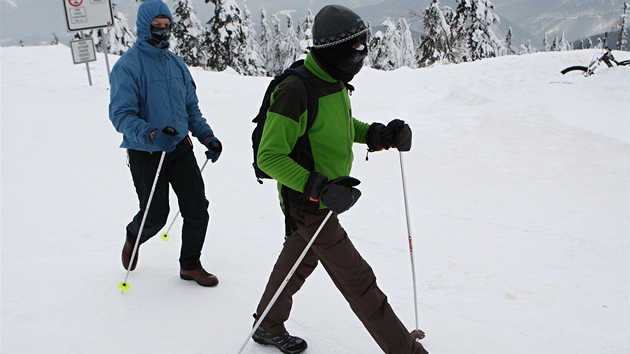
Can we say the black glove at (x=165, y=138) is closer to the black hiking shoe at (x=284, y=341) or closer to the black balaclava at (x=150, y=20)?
the black balaclava at (x=150, y=20)

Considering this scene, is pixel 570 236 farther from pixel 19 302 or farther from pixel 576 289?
pixel 19 302

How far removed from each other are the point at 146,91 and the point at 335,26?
1.67m

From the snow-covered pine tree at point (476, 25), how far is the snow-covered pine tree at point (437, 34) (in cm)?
97

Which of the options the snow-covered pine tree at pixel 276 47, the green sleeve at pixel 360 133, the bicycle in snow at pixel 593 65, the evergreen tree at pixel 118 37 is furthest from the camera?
the snow-covered pine tree at pixel 276 47

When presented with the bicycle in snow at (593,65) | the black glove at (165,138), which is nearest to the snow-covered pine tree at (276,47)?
the bicycle in snow at (593,65)

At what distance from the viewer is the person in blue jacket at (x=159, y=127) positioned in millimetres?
3379

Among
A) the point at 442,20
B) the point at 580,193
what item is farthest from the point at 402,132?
the point at 442,20

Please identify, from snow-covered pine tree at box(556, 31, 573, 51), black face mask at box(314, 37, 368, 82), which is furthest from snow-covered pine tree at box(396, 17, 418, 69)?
black face mask at box(314, 37, 368, 82)

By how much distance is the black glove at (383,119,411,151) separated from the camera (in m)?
3.07

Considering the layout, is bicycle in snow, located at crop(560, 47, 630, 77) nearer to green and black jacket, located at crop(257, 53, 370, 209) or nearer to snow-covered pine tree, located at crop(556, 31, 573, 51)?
green and black jacket, located at crop(257, 53, 370, 209)

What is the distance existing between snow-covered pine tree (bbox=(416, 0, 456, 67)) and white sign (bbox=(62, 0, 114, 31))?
2688cm

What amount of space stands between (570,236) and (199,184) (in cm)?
376

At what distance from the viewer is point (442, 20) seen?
3538 centimetres

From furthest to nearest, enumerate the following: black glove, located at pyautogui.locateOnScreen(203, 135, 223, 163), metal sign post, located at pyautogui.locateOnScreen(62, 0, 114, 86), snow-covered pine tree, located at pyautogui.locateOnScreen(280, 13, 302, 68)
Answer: snow-covered pine tree, located at pyautogui.locateOnScreen(280, 13, 302, 68)
metal sign post, located at pyautogui.locateOnScreen(62, 0, 114, 86)
black glove, located at pyautogui.locateOnScreen(203, 135, 223, 163)
